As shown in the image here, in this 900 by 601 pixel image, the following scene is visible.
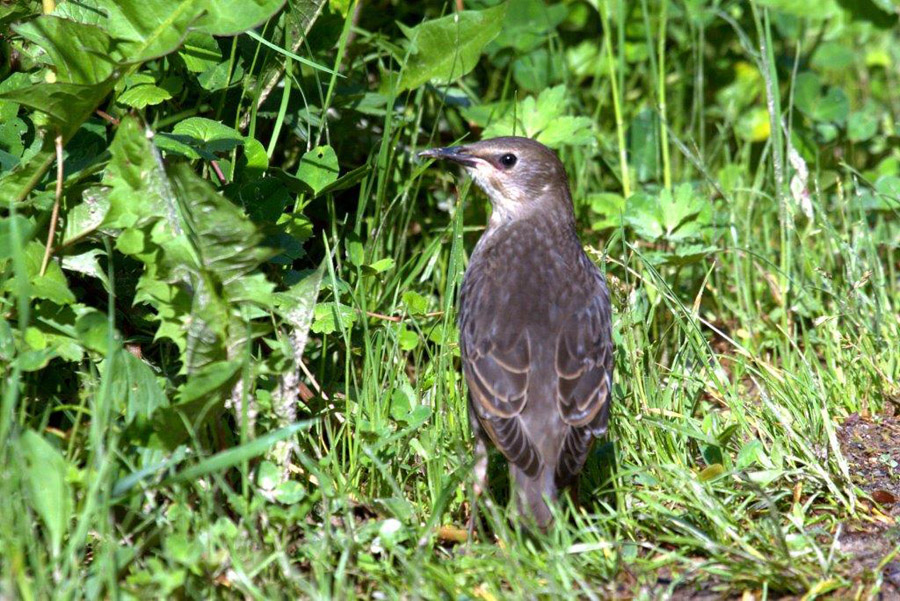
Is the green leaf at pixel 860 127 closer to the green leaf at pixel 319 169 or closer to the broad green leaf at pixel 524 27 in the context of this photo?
the broad green leaf at pixel 524 27

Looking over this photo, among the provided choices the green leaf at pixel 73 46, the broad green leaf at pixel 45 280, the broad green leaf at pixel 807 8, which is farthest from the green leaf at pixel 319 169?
the broad green leaf at pixel 807 8

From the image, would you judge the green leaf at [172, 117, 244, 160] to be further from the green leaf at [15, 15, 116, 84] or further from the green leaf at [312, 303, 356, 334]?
the green leaf at [312, 303, 356, 334]

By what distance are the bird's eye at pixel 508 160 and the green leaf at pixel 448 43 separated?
1.50 feet

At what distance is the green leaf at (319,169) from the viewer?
4.76 meters

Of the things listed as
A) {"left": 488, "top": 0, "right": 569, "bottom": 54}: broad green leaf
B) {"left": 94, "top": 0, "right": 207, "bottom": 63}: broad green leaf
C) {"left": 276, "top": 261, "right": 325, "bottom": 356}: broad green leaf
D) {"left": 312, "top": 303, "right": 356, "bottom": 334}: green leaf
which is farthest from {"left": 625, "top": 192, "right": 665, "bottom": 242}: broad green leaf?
{"left": 94, "top": 0, "right": 207, "bottom": 63}: broad green leaf

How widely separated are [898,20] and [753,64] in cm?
92

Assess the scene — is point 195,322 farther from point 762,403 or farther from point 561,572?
point 762,403

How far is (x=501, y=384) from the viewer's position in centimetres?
432

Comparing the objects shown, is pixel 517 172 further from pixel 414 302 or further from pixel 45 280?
pixel 45 280

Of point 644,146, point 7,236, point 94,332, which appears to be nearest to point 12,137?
point 7,236

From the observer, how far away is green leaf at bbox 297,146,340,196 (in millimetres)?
4762

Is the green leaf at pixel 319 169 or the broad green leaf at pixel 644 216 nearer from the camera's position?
the green leaf at pixel 319 169

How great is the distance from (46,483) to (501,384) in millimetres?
1702

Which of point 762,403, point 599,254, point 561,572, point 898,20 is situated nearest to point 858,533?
point 762,403
